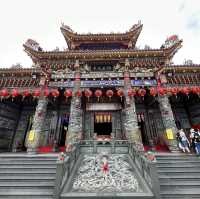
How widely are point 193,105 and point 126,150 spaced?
782 cm

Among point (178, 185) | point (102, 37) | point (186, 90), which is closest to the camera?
point (178, 185)

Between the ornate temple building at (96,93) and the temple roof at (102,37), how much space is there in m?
3.88

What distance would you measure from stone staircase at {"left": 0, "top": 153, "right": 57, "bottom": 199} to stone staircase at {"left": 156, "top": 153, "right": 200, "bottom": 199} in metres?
4.37

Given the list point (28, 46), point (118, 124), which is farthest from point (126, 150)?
point (28, 46)

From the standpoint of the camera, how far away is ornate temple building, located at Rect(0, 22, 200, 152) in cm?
965

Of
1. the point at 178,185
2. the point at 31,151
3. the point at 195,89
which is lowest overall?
the point at 178,185

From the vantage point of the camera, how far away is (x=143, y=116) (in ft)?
38.9

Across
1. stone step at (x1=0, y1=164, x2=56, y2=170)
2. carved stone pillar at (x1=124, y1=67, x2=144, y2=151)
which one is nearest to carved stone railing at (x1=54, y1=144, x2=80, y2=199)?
stone step at (x1=0, y1=164, x2=56, y2=170)

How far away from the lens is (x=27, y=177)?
5.38 meters

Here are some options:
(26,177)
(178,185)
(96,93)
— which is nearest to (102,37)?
(96,93)

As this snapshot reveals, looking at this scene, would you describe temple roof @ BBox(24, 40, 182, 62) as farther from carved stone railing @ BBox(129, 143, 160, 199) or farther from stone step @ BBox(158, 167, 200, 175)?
stone step @ BBox(158, 167, 200, 175)

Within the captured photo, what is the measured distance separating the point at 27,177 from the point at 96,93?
6228 mm

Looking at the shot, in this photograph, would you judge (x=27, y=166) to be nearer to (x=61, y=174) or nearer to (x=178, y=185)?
(x=61, y=174)

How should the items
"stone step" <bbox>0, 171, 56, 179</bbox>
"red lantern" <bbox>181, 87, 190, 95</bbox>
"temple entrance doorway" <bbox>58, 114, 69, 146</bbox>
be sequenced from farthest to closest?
"temple entrance doorway" <bbox>58, 114, 69, 146</bbox>, "red lantern" <bbox>181, 87, 190, 95</bbox>, "stone step" <bbox>0, 171, 56, 179</bbox>
